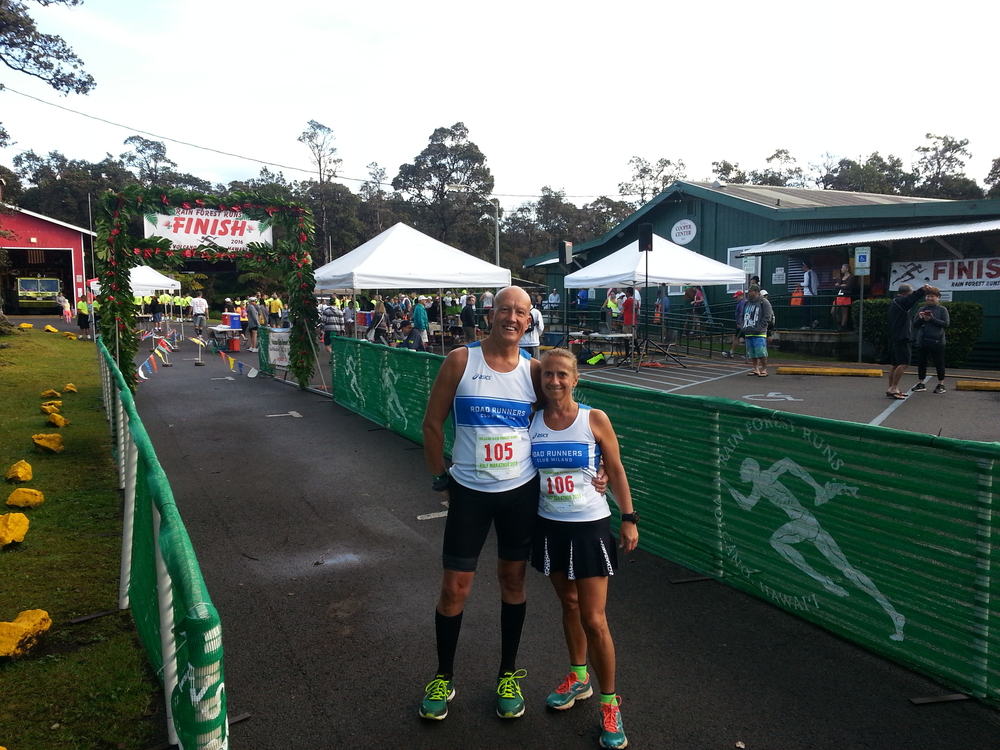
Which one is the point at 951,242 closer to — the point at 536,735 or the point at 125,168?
the point at 536,735

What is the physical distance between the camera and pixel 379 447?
888 centimetres

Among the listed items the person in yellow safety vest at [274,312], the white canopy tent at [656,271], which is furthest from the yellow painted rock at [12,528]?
the person in yellow safety vest at [274,312]

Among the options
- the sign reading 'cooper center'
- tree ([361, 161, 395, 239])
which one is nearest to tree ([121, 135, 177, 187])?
tree ([361, 161, 395, 239])

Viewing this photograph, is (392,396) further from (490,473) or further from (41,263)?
(41,263)

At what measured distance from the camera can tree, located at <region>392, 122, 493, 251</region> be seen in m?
60.1

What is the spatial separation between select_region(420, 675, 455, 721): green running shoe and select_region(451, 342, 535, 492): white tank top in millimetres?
927

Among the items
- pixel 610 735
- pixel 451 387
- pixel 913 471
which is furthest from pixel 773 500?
pixel 451 387

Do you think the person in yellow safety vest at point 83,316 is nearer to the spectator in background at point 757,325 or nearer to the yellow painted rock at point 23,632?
the spectator in background at point 757,325

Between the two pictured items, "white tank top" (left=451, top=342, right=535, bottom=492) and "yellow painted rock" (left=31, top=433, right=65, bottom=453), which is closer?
"white tank top" (left=451, top=342, right=535, bottom=492)

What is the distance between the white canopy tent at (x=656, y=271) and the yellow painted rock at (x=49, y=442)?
36.4 ft

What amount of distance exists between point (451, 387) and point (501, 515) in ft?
1.98

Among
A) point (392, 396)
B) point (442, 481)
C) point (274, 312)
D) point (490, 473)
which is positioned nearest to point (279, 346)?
point (392, 396)

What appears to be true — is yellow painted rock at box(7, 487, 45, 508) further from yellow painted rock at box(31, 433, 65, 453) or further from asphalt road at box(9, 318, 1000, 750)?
yellow painted rock at box(31, 433, 65, 453)

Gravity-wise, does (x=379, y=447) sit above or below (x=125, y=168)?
below
